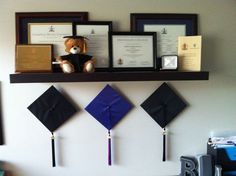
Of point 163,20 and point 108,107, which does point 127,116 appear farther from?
point 163,20

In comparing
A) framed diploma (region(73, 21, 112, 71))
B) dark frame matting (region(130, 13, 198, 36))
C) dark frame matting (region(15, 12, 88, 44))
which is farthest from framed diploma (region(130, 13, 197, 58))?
dark frame matting (region(15, 12, 88, 44))

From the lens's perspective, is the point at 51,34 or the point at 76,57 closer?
the point at 76,57

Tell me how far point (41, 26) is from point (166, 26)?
0.79 m

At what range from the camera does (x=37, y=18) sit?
5.21 feet

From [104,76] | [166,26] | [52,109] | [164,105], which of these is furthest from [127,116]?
[166,26]

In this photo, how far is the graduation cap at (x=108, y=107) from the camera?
5.46ft

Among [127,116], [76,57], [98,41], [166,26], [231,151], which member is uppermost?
[166,26]

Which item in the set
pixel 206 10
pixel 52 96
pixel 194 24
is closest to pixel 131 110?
pixel 52 96

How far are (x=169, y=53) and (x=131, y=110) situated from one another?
448 millimetres

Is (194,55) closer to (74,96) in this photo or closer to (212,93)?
(212,93)

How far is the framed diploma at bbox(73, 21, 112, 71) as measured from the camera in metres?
1.58

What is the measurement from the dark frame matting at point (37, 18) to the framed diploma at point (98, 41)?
78mm

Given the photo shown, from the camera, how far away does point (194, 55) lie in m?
1.56

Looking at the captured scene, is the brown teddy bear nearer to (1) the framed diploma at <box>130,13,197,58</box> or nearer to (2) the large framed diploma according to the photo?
(2) the large framed diploma
